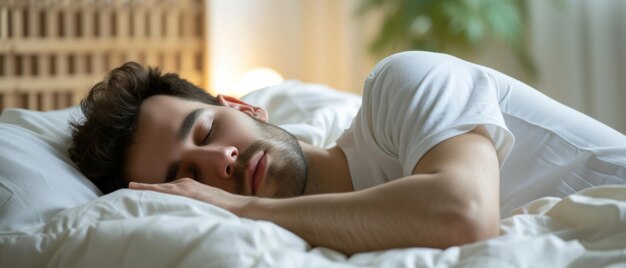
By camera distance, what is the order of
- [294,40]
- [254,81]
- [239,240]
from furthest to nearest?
[294,40] → [254,81] → [239,240]

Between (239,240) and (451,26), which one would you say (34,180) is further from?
(451,26)

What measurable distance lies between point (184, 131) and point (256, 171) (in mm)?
152

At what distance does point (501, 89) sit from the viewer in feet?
4.51

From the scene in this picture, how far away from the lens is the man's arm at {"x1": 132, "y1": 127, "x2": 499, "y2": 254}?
1.03 metres

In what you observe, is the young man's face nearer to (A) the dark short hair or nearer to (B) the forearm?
(A) the dark short hair

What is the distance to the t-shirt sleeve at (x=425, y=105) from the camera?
118cm

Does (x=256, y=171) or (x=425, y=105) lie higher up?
(x=425, y=105)

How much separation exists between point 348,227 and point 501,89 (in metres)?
0.46

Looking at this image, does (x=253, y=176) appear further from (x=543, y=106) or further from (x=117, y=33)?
(x=117, y=33)

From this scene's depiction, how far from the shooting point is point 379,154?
139cm

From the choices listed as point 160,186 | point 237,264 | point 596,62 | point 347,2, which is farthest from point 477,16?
point 237,264

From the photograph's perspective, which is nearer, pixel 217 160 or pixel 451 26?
pixel 217 160

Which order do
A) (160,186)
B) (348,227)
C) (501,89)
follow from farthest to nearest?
1. (501,89)
2. (160,186)
3. (348,227)

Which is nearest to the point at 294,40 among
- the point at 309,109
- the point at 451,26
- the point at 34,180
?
the point at 451,26
